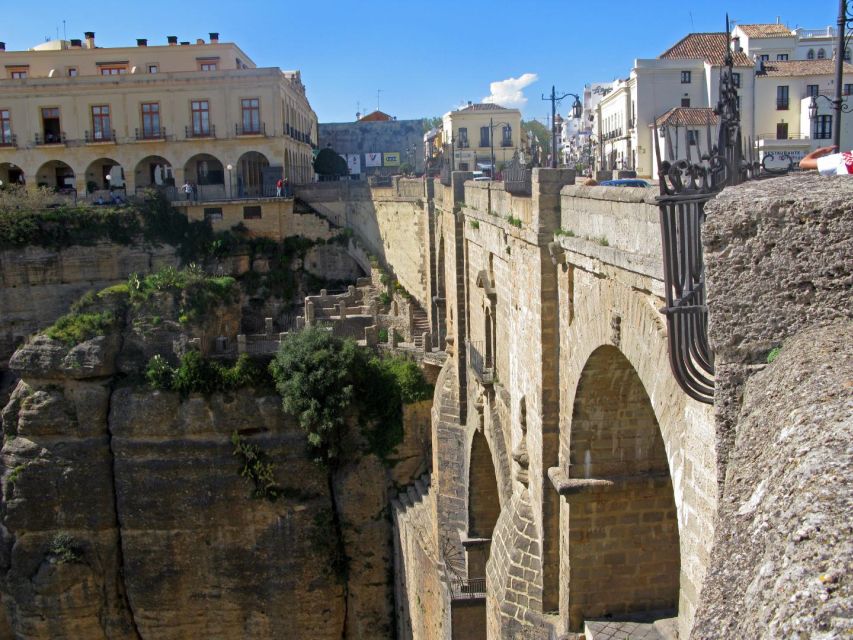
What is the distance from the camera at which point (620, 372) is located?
8.11 meters

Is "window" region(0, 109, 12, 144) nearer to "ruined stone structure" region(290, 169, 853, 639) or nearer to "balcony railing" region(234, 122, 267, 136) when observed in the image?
"balcony railing" region(234, 122, 267, 136)

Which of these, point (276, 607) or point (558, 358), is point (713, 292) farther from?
point (276, 607)

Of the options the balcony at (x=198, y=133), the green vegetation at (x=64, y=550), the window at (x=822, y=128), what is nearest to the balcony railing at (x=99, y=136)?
the balcony at (x=198, y=133)

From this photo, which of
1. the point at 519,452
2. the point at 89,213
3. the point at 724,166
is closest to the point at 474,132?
the point at 89,213

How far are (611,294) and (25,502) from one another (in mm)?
20107

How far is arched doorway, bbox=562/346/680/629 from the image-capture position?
8.51 meters

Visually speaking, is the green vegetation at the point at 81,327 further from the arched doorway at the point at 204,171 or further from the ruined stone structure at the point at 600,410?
the arched doorway at the point at 204,171

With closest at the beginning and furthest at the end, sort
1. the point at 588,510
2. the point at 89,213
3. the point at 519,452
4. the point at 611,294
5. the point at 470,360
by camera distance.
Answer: the point at 611,294 → the point at 588,510 → the point at 519,452 → the point at 470,360 → the point at 89,213

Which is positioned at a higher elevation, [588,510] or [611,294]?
[611,294]

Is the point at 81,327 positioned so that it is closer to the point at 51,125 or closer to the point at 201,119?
the point at 201,119

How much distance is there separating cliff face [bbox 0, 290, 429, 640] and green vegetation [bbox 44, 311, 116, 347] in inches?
11.5

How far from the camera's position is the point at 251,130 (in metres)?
33.4

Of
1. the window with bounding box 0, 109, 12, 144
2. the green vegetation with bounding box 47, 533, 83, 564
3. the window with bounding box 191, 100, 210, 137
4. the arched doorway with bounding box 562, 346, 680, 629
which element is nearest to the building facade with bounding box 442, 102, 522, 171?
the window with bounding box 191, 100, 210, 137

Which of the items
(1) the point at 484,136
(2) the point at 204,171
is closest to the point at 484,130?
(1) the point at 484,136
